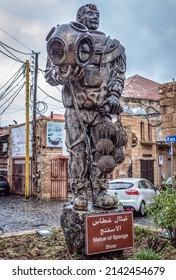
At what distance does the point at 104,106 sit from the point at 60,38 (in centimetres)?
90

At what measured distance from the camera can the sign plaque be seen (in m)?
3.43

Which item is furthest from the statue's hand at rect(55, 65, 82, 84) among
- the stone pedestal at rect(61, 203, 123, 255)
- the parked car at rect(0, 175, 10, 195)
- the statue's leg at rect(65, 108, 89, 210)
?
the parked car at rect(0, 175, 10, 195)

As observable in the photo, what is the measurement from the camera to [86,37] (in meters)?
3.42

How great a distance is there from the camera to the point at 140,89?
27.8 meters

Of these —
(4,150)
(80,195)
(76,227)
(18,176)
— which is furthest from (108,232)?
(4,150)

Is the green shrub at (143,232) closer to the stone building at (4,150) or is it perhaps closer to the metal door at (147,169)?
the metal door at (147,169)

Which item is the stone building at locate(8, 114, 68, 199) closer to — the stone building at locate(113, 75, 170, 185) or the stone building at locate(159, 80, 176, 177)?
the stone building at locate(113, 75, 170, 185)

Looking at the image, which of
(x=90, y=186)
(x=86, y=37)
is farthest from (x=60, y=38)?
(x=90, y=186)

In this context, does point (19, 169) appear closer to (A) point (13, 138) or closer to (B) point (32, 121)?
(A) point (13, 138)

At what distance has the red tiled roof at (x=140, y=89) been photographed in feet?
86.7

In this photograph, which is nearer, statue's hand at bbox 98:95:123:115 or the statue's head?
statue's hand at bbox 98:95:123:115

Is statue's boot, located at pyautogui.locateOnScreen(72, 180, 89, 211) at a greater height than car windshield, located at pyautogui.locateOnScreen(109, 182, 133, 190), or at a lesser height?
greater

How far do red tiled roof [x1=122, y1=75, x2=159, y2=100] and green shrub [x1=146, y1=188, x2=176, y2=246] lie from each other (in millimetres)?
21744

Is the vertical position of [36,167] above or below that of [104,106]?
below
